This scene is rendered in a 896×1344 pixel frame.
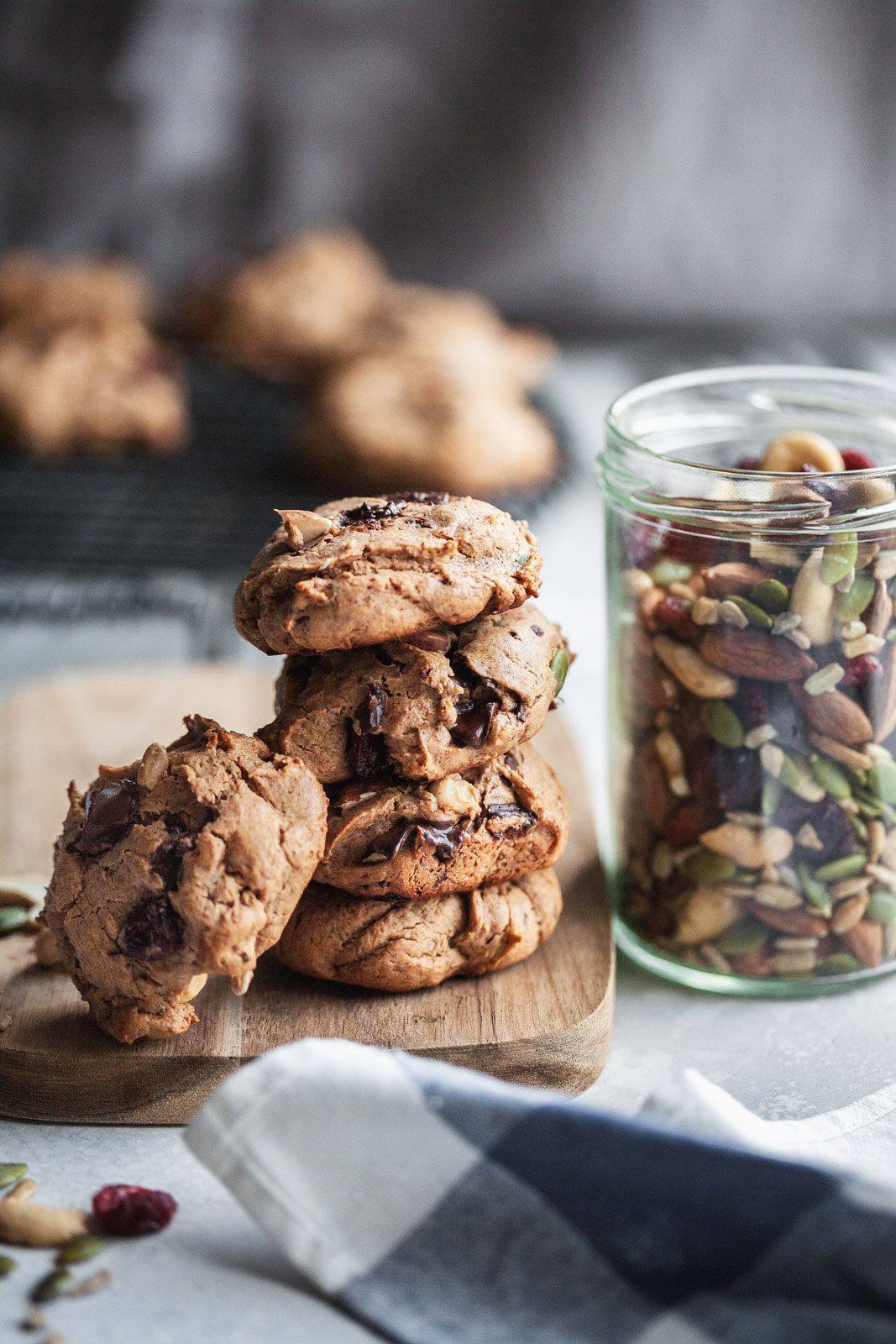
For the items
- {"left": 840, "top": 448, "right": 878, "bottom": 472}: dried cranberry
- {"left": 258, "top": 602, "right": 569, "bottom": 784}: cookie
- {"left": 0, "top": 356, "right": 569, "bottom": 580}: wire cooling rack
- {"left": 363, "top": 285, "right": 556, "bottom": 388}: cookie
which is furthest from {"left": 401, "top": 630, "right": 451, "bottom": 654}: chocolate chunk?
{"left": 363, "top": 285, "right": 556, "bottom": 388}: cookie

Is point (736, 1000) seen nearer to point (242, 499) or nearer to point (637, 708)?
point (637, 708)

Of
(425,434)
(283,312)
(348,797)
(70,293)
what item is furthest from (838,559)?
(70,293)

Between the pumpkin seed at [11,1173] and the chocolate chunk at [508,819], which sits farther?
the chocolate chunk at [508,819]

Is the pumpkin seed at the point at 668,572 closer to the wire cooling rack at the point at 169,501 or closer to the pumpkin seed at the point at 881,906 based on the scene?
the pumpkin seed at the point at 881,906

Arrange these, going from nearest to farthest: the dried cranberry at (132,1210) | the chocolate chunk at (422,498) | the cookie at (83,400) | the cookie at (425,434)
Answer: the dried cranberry at (132,1210) → the chocolate chunk at (422,498) → the cookie at (425,434) → the cookie at (83,400)

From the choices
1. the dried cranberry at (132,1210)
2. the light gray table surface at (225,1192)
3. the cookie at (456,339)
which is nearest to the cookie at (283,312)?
the cookie at (456,339)

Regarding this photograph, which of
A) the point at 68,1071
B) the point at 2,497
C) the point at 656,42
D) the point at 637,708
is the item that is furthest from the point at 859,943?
the point at 656,42
